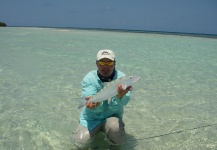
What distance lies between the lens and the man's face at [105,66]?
390 centimetres

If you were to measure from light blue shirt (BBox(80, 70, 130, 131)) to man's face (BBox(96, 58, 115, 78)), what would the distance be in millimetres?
119

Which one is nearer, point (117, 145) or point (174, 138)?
point (117, 145)

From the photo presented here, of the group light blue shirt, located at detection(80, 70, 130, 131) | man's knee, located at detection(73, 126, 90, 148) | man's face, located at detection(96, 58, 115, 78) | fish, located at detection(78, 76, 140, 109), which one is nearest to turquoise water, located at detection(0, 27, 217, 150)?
man's knee, located at detection(73, 126, 90, 148)

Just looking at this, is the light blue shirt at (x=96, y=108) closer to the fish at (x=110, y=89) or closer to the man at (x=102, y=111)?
the man at (x=102, y=111)

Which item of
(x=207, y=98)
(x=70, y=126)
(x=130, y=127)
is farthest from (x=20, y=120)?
(x=207, y=98)

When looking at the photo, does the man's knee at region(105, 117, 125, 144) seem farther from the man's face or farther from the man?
the man's face

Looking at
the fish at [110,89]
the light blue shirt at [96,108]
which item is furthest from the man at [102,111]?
the fish at [110,89]

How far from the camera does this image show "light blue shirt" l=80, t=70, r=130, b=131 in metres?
4.02

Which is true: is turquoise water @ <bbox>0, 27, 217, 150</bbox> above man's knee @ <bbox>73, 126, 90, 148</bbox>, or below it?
below

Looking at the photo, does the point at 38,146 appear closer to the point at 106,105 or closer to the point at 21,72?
the point at 106,105

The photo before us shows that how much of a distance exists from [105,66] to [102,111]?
697mm

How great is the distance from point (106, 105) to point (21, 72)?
6625 mm

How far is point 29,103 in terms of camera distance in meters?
6.48

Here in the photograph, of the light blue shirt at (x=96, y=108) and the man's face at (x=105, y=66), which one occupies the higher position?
the man's face at (x=105, y=66)
